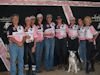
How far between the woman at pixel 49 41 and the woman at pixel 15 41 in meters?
0.98

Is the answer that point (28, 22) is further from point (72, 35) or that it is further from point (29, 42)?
point (72, 35)

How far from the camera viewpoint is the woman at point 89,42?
8.85 metres

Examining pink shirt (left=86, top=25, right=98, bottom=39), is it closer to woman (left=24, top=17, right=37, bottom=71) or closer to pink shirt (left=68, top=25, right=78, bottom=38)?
pink shirt (left=68, top=25, right=78, bottom=38)

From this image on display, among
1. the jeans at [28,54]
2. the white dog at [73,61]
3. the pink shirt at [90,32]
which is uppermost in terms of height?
the pink shirt at [90,32]

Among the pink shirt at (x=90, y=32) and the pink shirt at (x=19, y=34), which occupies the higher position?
the pink shirt at (x=19, y=34)

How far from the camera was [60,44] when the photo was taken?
346 inches

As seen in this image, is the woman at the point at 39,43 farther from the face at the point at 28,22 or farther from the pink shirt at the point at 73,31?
the pink shirt at the point at 73,31

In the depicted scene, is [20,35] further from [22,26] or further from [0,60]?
[0,60]

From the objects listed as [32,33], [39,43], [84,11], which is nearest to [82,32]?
[84,11]

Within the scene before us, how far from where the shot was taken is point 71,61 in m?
8.73

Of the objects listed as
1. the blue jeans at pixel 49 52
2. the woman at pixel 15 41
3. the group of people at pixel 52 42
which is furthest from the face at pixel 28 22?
the blue jeans at pixel 49 52

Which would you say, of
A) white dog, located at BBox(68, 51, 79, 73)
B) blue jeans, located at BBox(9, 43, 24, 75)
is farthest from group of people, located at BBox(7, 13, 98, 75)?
white dog, located at BBox(68, 51, 79, 73)

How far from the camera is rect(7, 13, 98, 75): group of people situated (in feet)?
25.8

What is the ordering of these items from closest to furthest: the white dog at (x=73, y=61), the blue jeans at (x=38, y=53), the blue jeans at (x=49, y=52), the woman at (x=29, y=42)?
the woman at (x=29, y=42) → the blue jeans at (x=38, y=53) → the blue jeans at (x=49, y=52) → the white dog at (x=73, y=61)
